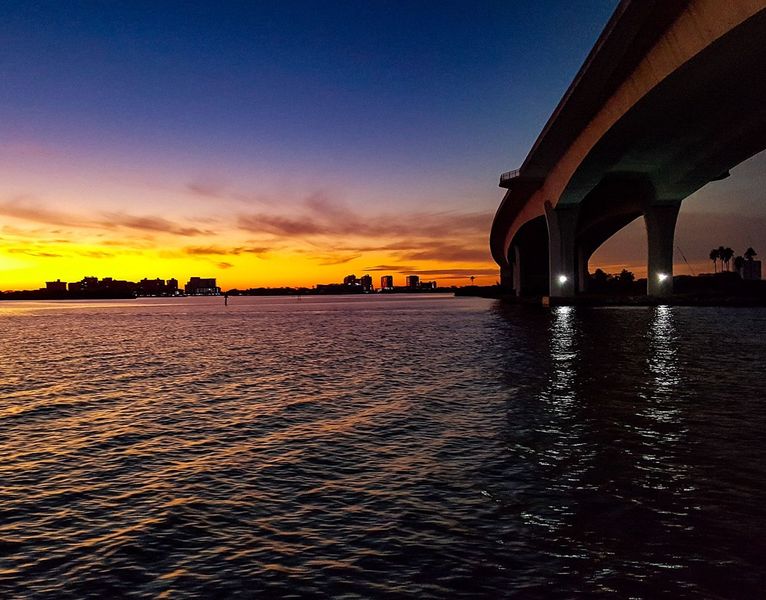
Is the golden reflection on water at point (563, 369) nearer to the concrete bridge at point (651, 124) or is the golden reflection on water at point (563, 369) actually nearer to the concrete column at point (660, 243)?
the concrete bridge at point (651, 124)

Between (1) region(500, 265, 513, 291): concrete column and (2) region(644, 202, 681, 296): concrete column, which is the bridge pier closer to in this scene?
(2) region(644, 202, 681, 296): concrete column

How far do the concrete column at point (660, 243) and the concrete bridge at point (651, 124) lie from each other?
127mm

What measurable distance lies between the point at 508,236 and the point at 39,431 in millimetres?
100583

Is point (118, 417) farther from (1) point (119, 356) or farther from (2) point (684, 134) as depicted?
(2) point (684, 134)

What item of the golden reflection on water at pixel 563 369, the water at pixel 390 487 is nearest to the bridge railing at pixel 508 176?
the golden reflection on water at pixel 563 369

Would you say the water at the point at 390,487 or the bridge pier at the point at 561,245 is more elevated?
the bridge pier at the point at 561,245

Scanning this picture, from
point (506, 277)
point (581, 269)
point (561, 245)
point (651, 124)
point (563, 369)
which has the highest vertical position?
point (651, 124)

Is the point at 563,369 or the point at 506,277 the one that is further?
the point at 506,277

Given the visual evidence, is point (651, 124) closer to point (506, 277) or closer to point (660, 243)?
point (660, 243)

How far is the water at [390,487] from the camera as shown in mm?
6523

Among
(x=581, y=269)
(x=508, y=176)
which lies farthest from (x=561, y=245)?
(x=581, y=269)

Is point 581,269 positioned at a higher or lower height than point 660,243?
lower

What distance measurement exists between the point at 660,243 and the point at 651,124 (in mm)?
35317

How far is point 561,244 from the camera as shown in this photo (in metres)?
71.5
